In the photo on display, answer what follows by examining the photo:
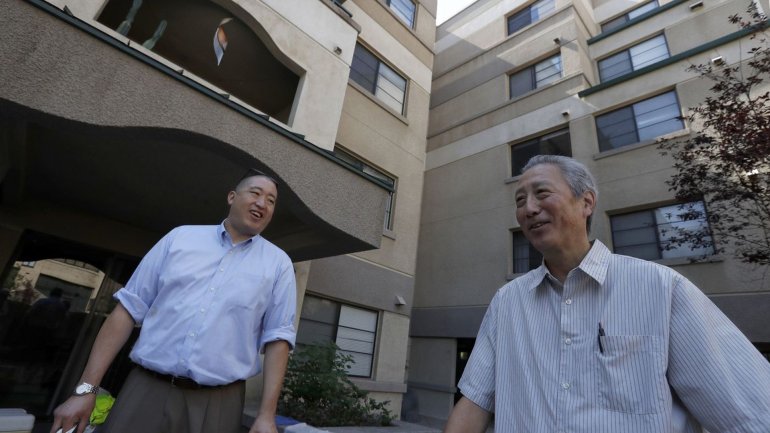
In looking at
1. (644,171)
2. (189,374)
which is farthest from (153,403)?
(644,171)

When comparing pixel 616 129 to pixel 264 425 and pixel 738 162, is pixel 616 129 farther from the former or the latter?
pixel 264 425

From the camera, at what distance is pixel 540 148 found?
11961mm

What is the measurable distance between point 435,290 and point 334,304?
5.30m

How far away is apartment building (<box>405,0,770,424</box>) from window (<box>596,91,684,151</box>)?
3 cm

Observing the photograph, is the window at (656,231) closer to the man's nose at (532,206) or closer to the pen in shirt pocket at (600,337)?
the man's nose at (532,206)

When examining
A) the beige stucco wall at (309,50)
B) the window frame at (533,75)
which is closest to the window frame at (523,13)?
the window frame at (533,75)

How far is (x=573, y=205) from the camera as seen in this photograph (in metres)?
1.74

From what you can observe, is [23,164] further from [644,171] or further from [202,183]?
[644,171]

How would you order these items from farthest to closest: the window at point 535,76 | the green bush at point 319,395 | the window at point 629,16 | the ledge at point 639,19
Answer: the window at point 629,16
the window at point 535,76
the ledge at point 639,19
the green bush at point 319,395

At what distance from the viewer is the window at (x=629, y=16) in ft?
43.1

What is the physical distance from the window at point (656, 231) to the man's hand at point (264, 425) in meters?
9.26

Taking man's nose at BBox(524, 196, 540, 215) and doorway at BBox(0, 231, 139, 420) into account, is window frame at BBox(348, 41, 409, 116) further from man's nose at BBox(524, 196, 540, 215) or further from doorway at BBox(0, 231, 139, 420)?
man's nose at BBox(524, 196, 540, 215)

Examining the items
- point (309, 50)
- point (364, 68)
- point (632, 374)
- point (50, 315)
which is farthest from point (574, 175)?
point (364, 68)

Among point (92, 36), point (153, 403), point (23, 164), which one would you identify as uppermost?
point (92, 36)
